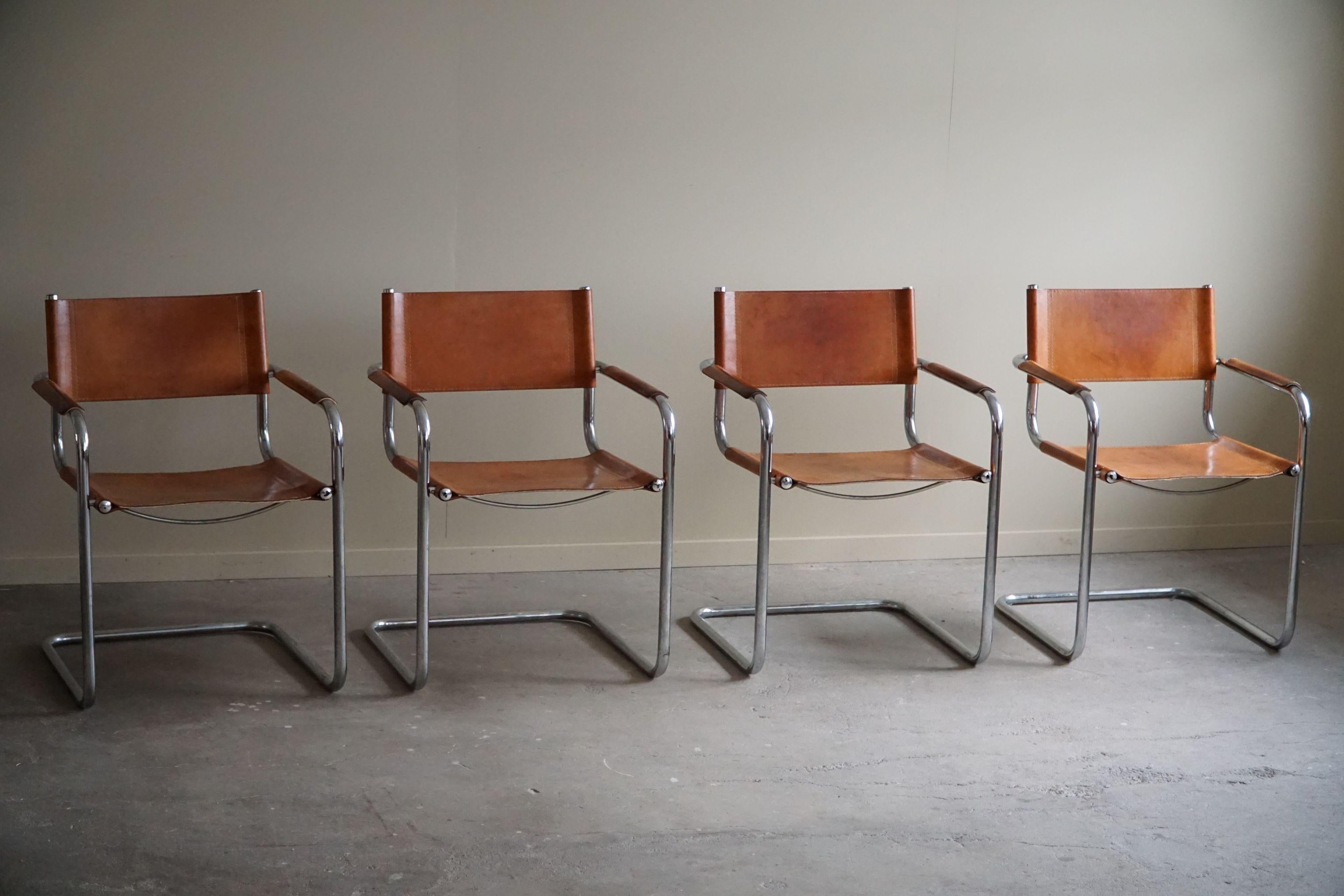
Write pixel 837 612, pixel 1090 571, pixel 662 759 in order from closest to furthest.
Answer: pixel 662 759
pixel 1090 571
pixel 837 612

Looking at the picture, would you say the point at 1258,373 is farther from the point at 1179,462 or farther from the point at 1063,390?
the point at 1063,390

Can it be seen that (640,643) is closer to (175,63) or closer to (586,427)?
(586,427)

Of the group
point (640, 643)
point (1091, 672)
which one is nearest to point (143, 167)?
point (640, 643)

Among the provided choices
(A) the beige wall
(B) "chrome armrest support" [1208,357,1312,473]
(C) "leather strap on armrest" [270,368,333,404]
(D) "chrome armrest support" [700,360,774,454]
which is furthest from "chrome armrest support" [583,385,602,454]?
(B) "chrome armrest support" [1208,357,1312,473]

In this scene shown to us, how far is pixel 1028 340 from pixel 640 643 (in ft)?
4.01

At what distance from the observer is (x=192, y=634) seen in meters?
3.13

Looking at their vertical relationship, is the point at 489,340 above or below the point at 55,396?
above

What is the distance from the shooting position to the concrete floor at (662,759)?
218 centimetres

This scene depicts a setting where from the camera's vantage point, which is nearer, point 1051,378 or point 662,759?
point 662,759

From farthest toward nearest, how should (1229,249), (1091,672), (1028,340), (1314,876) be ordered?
1. (1229,249)
2. (1028,340)
3. (1091,672)
4. (1314,876)

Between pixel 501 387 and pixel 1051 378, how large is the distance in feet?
4.32

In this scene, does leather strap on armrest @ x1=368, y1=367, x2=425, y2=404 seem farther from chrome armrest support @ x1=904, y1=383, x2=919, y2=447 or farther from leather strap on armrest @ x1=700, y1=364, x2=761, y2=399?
chrome armrest support @ x1=904, y1=383, x2=919, y2=447

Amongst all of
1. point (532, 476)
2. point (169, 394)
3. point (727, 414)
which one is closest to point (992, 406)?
point (727, 414)

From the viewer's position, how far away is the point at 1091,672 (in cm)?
313
